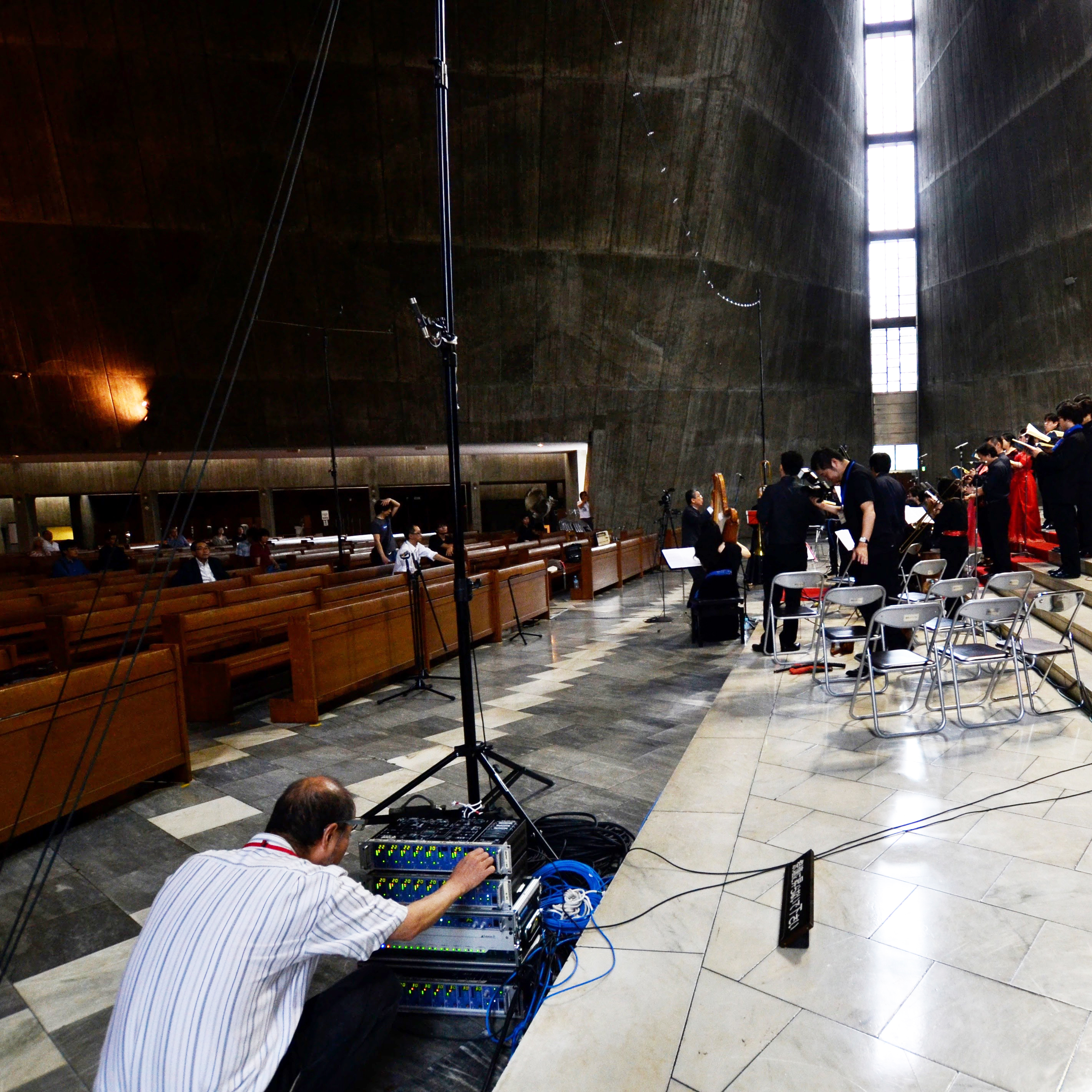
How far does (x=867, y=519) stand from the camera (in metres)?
5.84

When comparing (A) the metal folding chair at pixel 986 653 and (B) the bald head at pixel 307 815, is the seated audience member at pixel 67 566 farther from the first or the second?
(A) the metal folding chair at pixel 986 653

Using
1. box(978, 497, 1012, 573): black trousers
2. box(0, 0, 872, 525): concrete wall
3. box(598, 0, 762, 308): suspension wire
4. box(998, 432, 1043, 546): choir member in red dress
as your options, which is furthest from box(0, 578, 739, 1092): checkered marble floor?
box(598, 0, 762, 308): suspension wire

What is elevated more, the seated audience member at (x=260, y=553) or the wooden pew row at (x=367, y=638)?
the seated audience member at (x=260, y=553)

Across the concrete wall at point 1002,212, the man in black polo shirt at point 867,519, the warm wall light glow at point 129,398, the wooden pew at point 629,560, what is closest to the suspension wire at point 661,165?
the concrete wall at point 1002,212

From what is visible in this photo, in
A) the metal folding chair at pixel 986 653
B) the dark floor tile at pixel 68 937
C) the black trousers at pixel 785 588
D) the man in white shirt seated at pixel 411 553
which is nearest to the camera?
the dark floor tile at pixel 68 937

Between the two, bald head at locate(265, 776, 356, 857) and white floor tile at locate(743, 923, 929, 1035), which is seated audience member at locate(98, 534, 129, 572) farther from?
white floor tile at locate(743, 923, 929, 1035)

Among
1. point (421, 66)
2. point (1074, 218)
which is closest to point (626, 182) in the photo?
Result: point (421, 66)

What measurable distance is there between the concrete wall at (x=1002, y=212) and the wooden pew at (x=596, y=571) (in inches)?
396

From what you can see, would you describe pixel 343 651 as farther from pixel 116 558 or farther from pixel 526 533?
pixel 526 533

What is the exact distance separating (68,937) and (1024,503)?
10352 mm

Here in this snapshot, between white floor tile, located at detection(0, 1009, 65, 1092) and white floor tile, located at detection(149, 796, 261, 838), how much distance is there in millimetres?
1314

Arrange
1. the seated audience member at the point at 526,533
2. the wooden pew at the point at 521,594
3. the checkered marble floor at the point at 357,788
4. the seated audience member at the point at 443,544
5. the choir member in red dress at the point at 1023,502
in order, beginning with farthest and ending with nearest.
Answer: the seated audience member at the point at 526,533 → the seated audience member at the point at 443,544 → the choir member in red dress at the point at 1023,502 → the wooden pew at the point at 521,594 → the checkered marble floor at the point at 357,788

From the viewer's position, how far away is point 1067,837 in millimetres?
3215

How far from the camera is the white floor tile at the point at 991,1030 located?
79.6 inches
